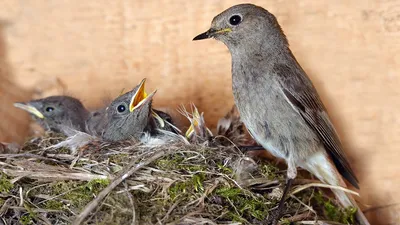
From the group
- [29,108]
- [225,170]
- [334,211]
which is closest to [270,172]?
[225,170]

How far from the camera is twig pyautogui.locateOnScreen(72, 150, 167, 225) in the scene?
7.63 ft

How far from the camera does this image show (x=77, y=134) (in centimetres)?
285

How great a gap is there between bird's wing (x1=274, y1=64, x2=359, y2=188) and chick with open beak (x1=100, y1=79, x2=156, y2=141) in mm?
605

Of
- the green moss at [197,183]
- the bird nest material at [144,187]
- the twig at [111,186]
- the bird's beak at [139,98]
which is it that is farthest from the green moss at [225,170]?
the bird's beak at [139,98]

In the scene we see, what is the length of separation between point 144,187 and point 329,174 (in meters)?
0.85

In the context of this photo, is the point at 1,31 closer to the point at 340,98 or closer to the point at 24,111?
the point at 24,111

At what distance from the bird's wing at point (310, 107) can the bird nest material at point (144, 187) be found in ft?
0.61

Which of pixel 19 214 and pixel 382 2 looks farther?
pixel 382 2

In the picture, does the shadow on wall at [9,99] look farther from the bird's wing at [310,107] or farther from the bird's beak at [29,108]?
the bird's wing at [310,107]

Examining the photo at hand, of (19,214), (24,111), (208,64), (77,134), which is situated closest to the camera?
(19,214)

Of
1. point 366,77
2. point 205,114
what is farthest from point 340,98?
point 205,114

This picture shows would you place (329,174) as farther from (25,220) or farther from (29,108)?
(29,108)

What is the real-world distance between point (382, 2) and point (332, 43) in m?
0.28

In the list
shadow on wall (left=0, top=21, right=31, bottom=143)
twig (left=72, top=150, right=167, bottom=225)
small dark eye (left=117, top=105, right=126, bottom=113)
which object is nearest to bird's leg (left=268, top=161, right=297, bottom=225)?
twig (left=72, top=150, right=167, bottom=225)
